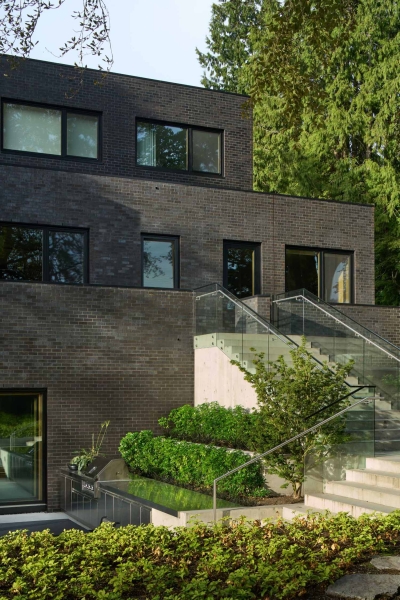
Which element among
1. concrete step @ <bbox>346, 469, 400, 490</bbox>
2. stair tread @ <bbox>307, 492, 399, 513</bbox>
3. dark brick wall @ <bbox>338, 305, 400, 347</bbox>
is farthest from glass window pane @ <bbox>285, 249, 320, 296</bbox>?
stair tread @ <bbox>307, 492, 399, 513</bbox>

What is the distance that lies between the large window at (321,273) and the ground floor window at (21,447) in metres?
7.55

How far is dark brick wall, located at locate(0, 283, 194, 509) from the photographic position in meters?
16.4

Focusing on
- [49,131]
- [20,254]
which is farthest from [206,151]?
[20,254]

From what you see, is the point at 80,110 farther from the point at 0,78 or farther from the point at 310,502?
the point at 310,502

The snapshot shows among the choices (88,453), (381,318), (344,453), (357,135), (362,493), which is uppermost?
(357,135)

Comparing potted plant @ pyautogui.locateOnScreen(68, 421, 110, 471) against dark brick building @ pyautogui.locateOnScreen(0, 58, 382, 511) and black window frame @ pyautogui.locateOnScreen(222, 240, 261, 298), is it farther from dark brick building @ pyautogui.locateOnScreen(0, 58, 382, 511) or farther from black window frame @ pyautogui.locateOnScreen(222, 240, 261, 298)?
black window frame @ pyautogui.locateOnScreen(222, 240, 261, 298)

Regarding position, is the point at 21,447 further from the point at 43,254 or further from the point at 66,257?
the point at 66,257

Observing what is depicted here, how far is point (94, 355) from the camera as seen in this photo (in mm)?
17062

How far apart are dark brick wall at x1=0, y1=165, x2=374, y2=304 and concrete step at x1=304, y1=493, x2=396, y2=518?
8.21 metres

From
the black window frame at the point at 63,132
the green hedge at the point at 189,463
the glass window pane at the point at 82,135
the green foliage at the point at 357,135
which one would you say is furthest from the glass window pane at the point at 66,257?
the green foliage at the point at 357,135

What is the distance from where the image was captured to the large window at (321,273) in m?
21.0

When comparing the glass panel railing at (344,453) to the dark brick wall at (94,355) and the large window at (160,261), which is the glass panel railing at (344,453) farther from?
the large window at (160,261)

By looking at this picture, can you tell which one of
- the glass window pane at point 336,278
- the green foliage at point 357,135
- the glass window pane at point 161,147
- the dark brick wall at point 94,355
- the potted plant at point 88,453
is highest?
the green foliage at point 357,135

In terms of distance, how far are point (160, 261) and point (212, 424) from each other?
Answer: 16.6ft
